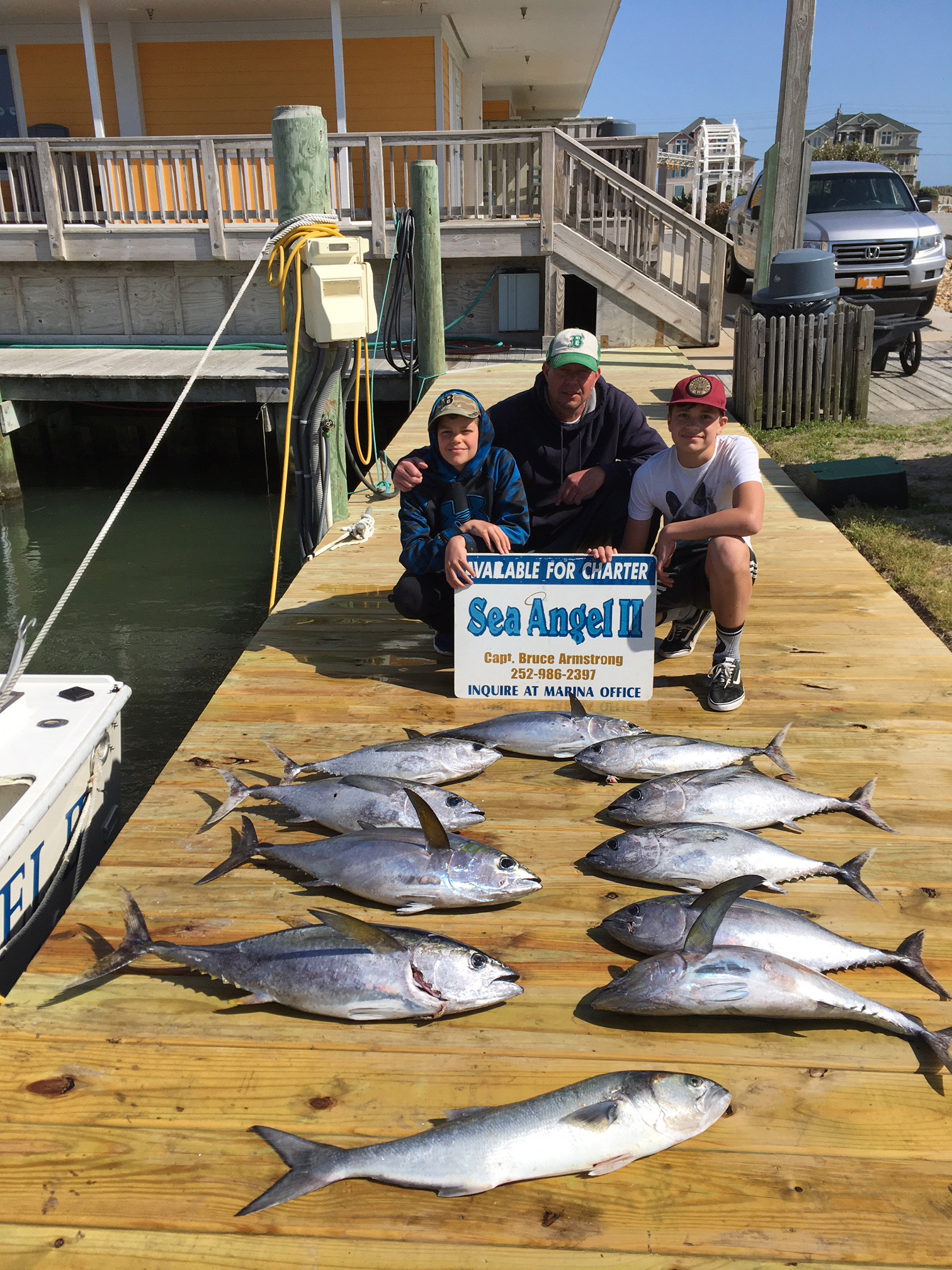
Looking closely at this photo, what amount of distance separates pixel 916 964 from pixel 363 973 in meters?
1.24

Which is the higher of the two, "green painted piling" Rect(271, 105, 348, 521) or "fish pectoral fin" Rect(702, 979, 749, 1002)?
"green painted piling" Rect(271, 105, 348, 521)

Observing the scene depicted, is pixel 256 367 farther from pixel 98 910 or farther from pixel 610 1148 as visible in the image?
pixel 610 1148

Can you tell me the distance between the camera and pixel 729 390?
390 inches

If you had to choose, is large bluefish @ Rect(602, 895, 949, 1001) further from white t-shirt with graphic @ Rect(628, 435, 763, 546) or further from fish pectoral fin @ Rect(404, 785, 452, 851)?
white t-shirt with graphic @ Rect(628, 435, 763, 546)

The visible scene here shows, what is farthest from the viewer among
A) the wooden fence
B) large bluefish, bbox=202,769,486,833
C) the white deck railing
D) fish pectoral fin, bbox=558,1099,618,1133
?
the white deck railing

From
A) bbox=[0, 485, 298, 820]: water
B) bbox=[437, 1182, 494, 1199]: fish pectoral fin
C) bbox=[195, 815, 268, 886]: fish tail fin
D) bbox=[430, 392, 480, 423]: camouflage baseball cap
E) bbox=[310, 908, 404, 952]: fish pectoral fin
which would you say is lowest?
bbox=[0, 485, 298, 820]: water

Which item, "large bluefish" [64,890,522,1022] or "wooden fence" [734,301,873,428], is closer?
"large bluefish" [64,890,522,1022]

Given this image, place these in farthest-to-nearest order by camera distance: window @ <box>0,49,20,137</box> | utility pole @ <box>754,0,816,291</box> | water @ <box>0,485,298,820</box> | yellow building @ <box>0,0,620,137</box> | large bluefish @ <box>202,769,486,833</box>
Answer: window @ <box>0,49,20,137</box> → yellow building @ <box>0,0,620,137</box> → utility pole @ <box>754,0,816,291</box> → water @ <box>0,485,298,820</box> → large bluefish @ <box>202,769,486,833</box>

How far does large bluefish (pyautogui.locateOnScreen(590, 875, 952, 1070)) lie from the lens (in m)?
2.16

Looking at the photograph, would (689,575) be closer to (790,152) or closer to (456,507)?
(456,507)

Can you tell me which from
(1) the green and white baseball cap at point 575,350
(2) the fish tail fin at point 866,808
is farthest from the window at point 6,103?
(2) the fish tail fin at point 866,808

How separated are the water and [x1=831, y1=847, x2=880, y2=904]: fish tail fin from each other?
4457 mm

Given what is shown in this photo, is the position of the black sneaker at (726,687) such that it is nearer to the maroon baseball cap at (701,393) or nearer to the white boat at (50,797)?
the maroon baseball cap at (701,393)

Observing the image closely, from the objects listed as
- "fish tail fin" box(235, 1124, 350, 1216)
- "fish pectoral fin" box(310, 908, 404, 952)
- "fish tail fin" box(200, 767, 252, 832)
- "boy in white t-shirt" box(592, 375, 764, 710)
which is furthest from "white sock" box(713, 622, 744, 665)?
"fish tail fin" box(235, 1124, 350, 1216)
